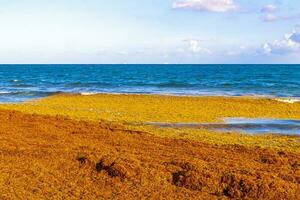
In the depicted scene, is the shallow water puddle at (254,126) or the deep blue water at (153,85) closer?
the shallow water puddle at (254,126)

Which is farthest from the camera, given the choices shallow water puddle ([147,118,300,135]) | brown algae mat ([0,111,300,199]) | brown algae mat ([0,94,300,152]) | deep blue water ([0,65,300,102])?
deep blue water ([0,65,300,102])

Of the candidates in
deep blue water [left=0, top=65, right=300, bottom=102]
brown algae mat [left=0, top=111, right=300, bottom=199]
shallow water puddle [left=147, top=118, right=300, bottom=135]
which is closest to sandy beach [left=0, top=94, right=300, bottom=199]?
brown algae mat [left=0, top=111, right=300, bottom=199]

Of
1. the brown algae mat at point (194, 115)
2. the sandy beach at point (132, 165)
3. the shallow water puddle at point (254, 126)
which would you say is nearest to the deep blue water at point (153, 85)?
the brown algae mat at point (194, 115)

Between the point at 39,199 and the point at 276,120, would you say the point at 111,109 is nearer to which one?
the point at 276,120

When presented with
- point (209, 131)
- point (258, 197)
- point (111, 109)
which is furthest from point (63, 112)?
point (258, 197)

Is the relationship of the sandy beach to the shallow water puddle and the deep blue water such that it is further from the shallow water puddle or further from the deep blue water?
the deep blue water

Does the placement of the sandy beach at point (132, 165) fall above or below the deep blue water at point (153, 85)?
above

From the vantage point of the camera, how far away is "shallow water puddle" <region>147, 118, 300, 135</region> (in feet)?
63.6

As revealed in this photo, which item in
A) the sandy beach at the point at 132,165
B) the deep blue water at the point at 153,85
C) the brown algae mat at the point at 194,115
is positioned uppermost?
the sandy beach at the point at 132,165

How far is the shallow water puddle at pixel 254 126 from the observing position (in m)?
19.4

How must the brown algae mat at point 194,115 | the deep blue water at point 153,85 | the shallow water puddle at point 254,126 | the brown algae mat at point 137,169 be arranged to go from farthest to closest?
the deep blue water at point 153,85
the shallow water puddle at point 254,126
the brown algae mat at point 194,115
the brown algae mat at point 137,169

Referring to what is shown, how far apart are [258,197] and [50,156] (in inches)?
192

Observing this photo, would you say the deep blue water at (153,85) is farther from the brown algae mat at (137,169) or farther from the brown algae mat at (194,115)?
the brown algae mat at (137,169)

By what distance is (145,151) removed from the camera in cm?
1282
